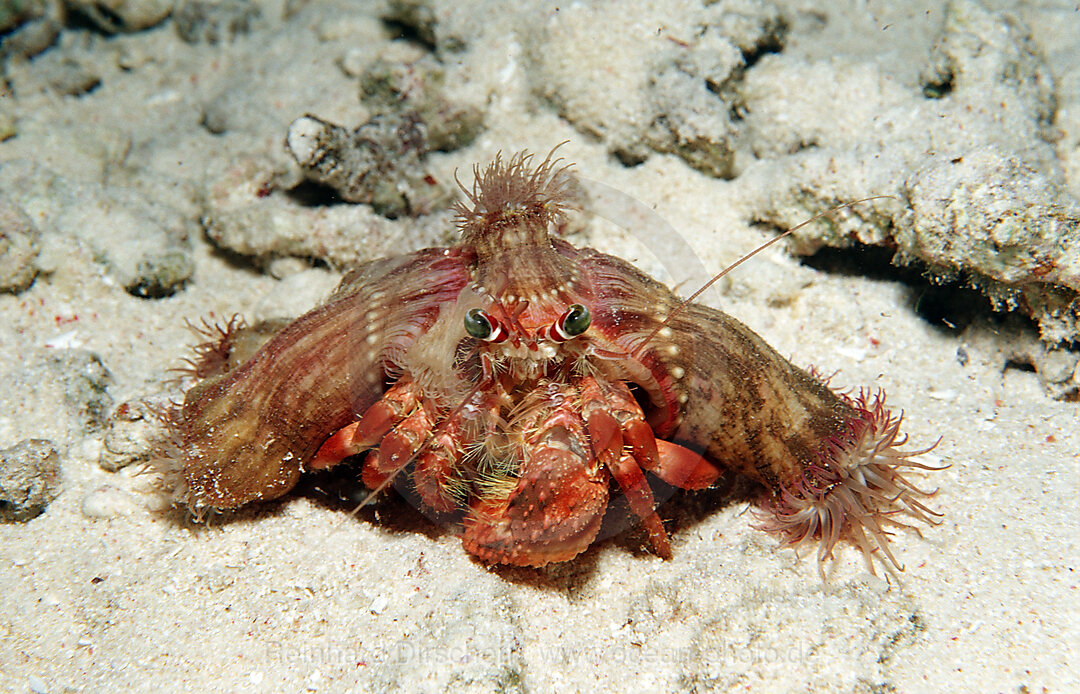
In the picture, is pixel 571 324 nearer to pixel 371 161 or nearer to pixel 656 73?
pixel 371 161

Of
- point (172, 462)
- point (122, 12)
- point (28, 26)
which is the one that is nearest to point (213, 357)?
point (172, 462)

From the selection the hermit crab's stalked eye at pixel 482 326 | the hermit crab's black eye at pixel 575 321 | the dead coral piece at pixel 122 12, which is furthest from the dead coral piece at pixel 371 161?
the dead coral piece at pixel 122 12

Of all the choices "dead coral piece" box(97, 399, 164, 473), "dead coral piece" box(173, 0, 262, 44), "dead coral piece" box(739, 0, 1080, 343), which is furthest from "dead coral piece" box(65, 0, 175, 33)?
"dead coral piece" box(739, 0, 1080, 343)

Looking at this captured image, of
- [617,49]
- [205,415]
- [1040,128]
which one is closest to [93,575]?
[205,415]

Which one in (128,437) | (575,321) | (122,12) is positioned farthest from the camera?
(122,12)

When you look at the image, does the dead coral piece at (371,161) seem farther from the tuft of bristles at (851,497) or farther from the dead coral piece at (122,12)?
the dead coral piece at (122,12)

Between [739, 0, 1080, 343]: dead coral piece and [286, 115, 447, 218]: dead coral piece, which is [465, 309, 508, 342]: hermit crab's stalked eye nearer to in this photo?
[286, 115, 447, 218]: dead coral piece
